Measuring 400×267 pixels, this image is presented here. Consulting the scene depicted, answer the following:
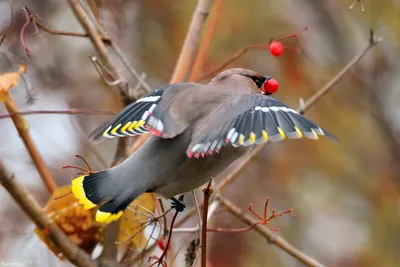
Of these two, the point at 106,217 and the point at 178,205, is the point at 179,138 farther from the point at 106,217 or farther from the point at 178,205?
the point at 106,217

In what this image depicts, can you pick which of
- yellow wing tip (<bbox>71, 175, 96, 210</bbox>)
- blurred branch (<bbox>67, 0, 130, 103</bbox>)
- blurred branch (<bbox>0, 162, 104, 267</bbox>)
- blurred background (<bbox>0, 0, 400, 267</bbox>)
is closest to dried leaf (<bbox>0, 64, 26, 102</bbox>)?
blurred branch (<bbox>0, 162, 104, 267</bbox>)

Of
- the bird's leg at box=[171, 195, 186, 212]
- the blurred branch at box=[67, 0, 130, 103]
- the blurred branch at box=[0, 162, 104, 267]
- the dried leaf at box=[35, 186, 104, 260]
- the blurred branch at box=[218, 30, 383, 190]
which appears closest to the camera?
the blurred branch at box=[0, 162, 104, 267]

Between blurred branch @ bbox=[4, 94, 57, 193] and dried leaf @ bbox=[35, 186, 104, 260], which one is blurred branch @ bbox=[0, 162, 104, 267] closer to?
dried leaf @ bbox=[35, 186, 104, 260]

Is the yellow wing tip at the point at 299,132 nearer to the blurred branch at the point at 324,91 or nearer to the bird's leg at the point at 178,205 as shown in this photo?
the bird's leg at the point at 178,205

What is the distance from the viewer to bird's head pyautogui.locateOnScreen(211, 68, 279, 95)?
8.69ft

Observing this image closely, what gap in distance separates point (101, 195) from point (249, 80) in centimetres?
73

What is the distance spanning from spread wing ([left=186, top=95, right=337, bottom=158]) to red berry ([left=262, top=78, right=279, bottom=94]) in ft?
1.16

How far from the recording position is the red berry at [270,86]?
8.80 feet

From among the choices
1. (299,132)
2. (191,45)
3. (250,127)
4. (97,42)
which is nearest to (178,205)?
(250,127)

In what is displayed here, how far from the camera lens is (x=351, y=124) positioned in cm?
567

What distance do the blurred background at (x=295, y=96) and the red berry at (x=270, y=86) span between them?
1.96m

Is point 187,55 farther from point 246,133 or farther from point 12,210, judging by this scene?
point 12,210

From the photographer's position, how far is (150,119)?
7.47 ft

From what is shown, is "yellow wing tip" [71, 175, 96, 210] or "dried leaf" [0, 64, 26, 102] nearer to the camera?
"dried leaf" [0, 64, 26, 102]
